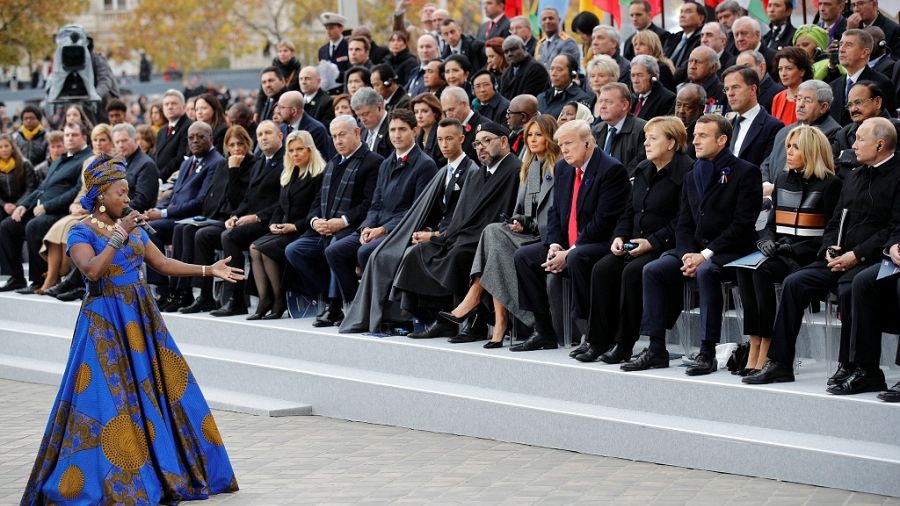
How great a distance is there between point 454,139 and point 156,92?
39230 millimetres

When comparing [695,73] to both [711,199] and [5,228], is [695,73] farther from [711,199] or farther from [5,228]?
[5,228]

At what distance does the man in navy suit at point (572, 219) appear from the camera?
9.73 m

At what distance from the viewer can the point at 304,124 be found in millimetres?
13633

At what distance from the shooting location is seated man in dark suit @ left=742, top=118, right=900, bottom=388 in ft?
26.9

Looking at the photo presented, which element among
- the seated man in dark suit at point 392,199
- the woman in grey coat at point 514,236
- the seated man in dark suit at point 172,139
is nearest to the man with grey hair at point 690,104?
the woman in grey coat at point 514,236

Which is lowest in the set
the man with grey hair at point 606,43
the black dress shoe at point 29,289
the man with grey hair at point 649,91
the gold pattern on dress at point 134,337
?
the black dress shoe at point 29,289

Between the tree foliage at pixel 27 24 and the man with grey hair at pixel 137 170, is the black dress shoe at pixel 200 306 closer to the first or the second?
the man with grey hair at pixel 137 170

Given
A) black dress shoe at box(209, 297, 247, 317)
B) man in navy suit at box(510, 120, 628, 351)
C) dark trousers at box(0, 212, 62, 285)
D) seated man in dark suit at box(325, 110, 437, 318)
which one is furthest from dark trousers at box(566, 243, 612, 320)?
dark trousers at box(0, 212, 62, 285)

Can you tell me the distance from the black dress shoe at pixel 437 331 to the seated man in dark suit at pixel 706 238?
2.02 m

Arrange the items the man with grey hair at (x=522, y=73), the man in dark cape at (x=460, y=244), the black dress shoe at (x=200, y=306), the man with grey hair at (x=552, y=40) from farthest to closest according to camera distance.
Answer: the man with grey hair at (x=552, y=40) → the man with grey hair at (x=522, y=73) → the black dress shoe at (x=200, y=306) → the man in dark cape at (x=460, y=244)

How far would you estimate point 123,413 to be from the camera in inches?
295

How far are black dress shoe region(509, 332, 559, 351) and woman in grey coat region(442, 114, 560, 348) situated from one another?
173 millimetres

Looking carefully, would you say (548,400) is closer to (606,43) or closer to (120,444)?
(120,444)

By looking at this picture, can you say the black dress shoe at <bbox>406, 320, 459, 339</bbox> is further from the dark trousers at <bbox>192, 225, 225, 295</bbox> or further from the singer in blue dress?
the singer in blue dress
